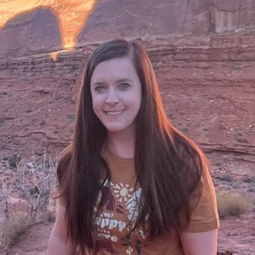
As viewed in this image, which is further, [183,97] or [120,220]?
[183,97]

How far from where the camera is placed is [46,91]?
22.9 m

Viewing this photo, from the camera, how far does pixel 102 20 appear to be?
2703cm

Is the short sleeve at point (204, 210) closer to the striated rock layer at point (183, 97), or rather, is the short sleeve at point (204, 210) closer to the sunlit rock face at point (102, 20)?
the striated rock layer at point (183, 97)

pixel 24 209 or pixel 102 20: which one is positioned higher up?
pixel 102 20

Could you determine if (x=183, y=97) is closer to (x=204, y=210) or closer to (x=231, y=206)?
(x=231, y=206)

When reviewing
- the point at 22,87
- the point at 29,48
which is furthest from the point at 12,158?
the point at 29,48

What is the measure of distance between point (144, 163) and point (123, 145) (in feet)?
0.43

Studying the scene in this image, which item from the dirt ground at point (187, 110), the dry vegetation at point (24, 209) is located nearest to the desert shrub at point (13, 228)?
the dry vegetation at point (24, 209)

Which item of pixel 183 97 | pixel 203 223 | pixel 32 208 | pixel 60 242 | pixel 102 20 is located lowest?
pixel 183 97

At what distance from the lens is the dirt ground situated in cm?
1556

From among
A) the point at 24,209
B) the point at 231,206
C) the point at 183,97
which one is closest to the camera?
the point at 231,206

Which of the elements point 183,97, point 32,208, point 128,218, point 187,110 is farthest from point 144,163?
point 183,97

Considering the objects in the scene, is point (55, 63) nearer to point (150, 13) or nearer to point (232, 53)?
point (150, 13)

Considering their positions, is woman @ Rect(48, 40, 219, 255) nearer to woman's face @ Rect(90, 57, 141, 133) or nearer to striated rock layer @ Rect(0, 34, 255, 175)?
woman's face @ Rect(90, 57, 141, 133)
